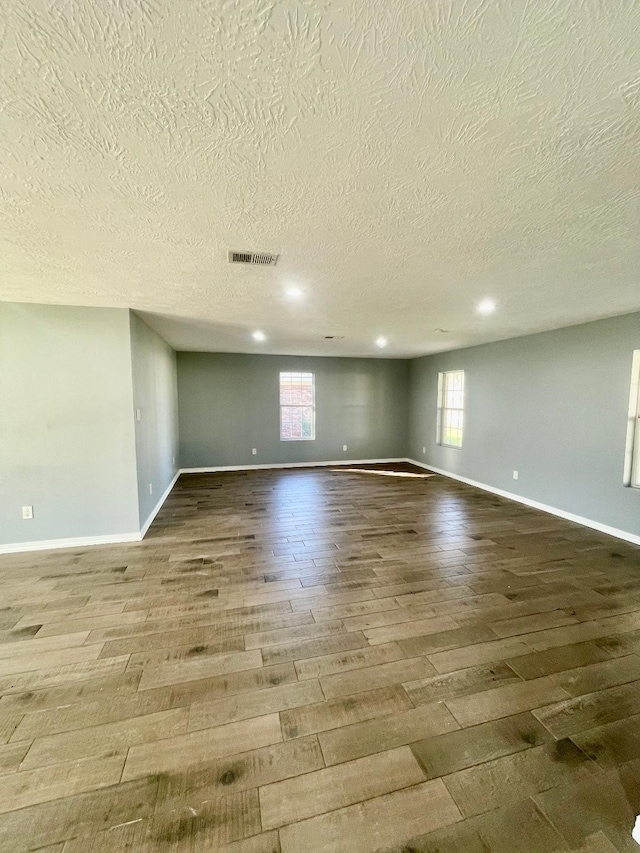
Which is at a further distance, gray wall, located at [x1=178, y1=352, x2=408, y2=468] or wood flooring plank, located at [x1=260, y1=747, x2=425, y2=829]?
gray wall, located at [x1=178, y1=352, x2=408, y2=468]

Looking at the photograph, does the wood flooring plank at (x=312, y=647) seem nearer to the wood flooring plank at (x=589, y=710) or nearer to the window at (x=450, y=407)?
the wood flooring plank at (x=589, y=710)

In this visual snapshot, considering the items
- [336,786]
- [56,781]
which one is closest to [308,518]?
[336,786]

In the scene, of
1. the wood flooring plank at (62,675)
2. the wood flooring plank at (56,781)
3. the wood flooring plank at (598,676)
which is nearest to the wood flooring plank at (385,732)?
the wood flooring plank at (598,676)

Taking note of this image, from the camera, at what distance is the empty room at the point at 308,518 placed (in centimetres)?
91

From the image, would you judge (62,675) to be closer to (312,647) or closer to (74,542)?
(312,647)

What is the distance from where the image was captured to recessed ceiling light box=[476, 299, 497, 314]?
122 inches

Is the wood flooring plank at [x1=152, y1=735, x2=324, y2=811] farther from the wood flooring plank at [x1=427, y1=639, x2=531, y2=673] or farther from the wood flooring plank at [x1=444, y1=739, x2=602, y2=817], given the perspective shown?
the wood flooring plank at [x1=427, y1=639, x2=531, y2=673]

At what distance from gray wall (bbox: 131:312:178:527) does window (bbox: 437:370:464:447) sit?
502 cm

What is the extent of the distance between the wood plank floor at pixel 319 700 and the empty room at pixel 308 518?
0.01 metres

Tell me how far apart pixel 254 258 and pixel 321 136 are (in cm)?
109

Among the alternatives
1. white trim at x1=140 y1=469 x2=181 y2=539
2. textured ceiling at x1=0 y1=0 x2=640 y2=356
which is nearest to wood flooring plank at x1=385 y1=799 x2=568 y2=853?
textured ceiling at x1=0 y1=0 x2=640 y2=356

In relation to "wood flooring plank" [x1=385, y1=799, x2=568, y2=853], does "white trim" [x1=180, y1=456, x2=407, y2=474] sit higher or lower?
higher

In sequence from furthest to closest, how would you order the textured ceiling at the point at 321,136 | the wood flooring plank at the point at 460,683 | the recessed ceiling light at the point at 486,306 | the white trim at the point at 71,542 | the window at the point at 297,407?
1. the window at the point at 297,407
2. the white trim at the point at 71,542
3. the recessed ceiling light at the point at 486,306
4. the wood flooring plank at the point at 460,683
5. the textured ceiling at the point at 321,136

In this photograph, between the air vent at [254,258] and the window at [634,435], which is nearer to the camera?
the air vent at [254,258]
